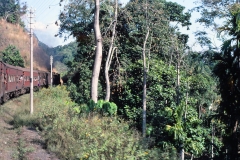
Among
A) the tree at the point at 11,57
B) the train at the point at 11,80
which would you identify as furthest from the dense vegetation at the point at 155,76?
the tree at the point at 11,57

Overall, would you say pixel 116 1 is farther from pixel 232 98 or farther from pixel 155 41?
pixel 232 98

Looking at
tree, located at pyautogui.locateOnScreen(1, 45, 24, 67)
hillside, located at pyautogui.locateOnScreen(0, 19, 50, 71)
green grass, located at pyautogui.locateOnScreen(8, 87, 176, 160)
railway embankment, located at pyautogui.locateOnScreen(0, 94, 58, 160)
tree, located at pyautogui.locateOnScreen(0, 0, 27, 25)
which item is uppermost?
tree, located at pyautogui.locateOnScreen(0, 0, 27, 25)

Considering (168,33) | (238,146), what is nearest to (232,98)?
(238,146)

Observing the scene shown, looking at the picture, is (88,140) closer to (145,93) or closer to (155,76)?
(145,93)

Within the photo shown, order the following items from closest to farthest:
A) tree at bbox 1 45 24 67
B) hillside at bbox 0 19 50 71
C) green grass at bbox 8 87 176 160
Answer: green grass at bbox 8 87 176 160 < tree at bbox 1 45 24 67 < hillside at bbox 0 19 50 71

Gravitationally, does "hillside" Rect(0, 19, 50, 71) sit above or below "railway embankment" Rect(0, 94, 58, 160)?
above

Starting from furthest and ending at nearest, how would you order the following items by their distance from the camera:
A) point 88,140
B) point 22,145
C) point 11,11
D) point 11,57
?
1. point 11,11
2. point 11,57
3. point 22,145
4. point 88,140

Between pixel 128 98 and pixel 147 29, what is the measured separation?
489cm

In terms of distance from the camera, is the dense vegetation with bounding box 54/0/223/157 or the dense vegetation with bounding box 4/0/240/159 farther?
the dense vegetation with bounding box 54/0/223/157

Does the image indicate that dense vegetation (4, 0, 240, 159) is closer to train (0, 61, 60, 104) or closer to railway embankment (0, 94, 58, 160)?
railway embankment (0, 94, 58, 160)

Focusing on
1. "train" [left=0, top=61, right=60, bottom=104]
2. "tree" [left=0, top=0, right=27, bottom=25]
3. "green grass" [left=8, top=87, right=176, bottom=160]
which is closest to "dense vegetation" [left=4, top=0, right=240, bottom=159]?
"green grass" [left=8, top=87, right=176, bottom=160]

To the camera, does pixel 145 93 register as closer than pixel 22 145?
No

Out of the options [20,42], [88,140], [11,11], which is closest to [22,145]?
[88,140]

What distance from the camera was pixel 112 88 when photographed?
1083 inches
